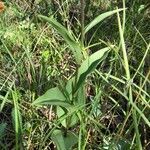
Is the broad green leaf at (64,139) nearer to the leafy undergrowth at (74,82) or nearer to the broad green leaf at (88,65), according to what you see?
the leafy undergrowth at (74,82)

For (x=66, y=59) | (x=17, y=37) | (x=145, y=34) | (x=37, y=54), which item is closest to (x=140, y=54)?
(x=145, y=34)

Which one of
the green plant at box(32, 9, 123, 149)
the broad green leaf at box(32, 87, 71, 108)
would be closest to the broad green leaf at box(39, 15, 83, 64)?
the green plant at box(32, 9, 123, 149)

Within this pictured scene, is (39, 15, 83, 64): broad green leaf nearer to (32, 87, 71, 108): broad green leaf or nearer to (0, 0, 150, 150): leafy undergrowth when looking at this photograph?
(0, 0, 150, 150): leafy undergrowth

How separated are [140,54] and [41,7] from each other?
2.36 feet

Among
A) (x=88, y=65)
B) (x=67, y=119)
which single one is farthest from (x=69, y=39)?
(x=67, y=119)

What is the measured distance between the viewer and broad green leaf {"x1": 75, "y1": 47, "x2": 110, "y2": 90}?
120 centimetres

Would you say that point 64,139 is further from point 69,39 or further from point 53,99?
point 69,39

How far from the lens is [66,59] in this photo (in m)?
1.73

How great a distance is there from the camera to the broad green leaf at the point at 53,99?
119cm

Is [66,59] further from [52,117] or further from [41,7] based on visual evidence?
[41,7]

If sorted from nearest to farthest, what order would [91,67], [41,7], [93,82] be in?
[91,67]
[93,82]
[41,7]

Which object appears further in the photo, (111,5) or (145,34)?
(111,5)

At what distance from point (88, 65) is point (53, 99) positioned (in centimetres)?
16

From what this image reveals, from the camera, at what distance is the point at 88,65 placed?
49.6 inches
